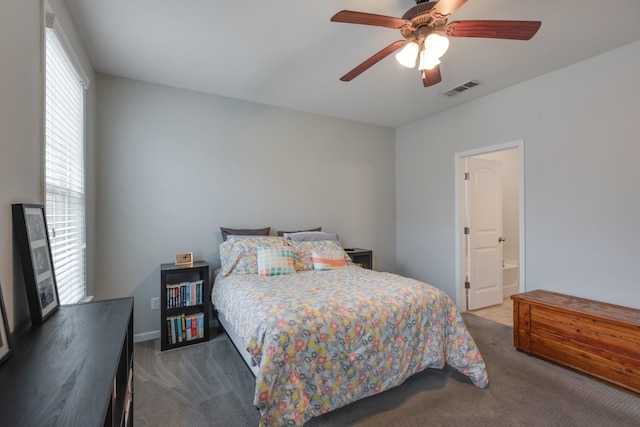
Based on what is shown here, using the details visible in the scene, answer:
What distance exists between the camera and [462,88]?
122 inches

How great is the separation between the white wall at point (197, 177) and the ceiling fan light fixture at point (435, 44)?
2268 millimetres

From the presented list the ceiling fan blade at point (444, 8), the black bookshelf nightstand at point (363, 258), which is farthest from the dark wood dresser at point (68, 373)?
the black bookshelf nightstand at point (363, 258)

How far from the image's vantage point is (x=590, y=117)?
2.51 metres

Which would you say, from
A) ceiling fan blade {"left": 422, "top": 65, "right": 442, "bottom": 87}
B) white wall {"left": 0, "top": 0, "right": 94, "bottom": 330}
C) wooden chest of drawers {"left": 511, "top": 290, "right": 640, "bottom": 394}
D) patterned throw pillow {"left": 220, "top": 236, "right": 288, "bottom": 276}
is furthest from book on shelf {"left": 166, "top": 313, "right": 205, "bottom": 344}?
wooden chest of drawers {"left": 511, "top": 290, "right": 640, "bottom": 394}

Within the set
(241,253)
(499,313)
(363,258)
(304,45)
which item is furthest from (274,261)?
(499,313)

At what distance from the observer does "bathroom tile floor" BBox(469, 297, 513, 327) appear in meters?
3.44

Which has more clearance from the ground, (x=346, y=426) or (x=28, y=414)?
(x=28, y=414)

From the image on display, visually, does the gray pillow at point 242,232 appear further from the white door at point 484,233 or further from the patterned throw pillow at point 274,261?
the white door at point 484,233

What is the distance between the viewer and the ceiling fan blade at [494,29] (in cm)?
148

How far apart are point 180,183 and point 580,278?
399cm

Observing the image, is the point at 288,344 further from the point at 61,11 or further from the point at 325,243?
the point at 61,11

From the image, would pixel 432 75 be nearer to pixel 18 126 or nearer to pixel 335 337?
pixel 335 337

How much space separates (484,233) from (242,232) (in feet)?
10.4

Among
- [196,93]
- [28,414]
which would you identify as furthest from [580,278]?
[196,93]
